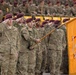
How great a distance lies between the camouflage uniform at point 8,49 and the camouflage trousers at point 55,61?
2192 mm

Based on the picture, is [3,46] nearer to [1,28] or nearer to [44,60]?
[1,28]

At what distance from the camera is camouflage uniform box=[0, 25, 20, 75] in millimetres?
7473

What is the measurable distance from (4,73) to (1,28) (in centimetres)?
107

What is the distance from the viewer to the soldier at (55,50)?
31.4 ft

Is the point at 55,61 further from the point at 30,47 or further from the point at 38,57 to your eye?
the point at 30,47

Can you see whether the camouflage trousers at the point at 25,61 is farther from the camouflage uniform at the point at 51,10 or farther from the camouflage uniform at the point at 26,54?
the camouflage uniform at the point at 51,10

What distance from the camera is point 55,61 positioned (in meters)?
9.64

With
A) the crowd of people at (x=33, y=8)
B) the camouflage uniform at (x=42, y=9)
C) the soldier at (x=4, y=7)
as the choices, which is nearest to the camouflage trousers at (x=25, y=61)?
the crowd of people at (x=33, y=8)

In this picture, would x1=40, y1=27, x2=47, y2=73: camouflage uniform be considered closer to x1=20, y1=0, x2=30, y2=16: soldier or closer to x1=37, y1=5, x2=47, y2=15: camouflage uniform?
x1=20, y1=0, x2=30, y2=16: soldier

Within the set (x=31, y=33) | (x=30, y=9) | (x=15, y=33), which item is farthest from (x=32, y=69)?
(x=30, y=9)

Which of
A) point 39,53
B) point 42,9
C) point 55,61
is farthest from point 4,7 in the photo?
point 55,61

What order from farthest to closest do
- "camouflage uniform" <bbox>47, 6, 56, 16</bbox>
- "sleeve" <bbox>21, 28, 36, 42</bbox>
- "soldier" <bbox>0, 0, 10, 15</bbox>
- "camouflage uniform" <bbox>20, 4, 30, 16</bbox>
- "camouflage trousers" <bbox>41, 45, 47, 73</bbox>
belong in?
1. "camouflage uniform" <bbox>47, 6, 56, 16</bbox>
2. "camouflage uniform" <bbox>20, 4, 30, 16</bbox>
3. "soldier" <bbox>0, 0, 10, 15</bbox>
4. "camouflage trousers" <bbox>41, 45, 47, 73</bbox>
5. "sleeve" <bbox>21, 28, 36, 42</bbox>

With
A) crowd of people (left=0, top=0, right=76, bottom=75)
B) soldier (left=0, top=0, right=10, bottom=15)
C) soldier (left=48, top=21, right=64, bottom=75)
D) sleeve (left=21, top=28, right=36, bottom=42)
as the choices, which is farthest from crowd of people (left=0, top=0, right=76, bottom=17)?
sleeve (left=21, top=28, right=36, bottom=42)

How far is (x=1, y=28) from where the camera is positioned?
734cm
